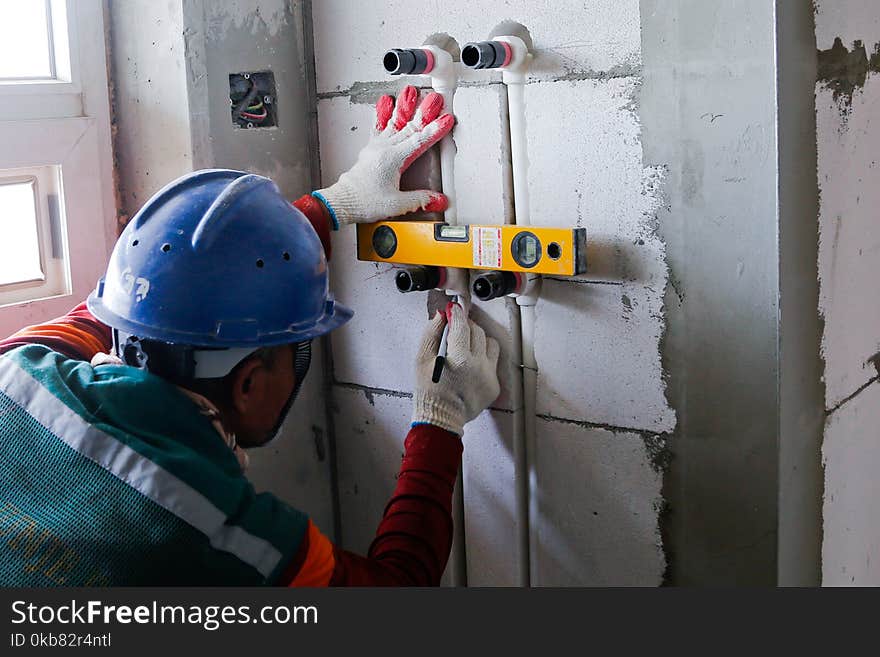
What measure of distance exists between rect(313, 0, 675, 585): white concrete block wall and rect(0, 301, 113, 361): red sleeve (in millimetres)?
619

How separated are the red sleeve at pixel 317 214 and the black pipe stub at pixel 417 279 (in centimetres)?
18

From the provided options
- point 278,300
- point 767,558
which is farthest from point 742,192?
point 278,300

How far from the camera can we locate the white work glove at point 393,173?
2.01 m

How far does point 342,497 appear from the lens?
2443 mm

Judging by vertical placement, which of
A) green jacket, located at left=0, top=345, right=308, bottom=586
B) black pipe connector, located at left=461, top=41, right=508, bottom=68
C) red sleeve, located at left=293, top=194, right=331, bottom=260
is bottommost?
green jacket, located at left=0, top=345, right=308, bottom=586

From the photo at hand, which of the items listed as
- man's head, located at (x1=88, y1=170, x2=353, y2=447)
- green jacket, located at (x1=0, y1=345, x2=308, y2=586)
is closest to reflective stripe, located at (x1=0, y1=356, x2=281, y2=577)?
green jacket, located at (x1=0, y1=345, x2=308, y2=586)

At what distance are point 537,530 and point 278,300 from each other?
2.92 feet

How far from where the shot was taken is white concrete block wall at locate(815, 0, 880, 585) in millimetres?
1722

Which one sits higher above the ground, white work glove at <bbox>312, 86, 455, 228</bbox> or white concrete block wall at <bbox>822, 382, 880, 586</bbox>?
white work glove at <bbox>312, 86, 455, 228</bbox>

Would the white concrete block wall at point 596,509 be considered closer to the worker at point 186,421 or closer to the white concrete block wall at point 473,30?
the worker at point 186,421

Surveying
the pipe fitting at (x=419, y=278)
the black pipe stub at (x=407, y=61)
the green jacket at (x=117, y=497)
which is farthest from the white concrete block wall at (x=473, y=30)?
the green jacket at (x=117, y=497)

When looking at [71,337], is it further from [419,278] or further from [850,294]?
[850,294]

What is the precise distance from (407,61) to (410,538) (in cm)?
91

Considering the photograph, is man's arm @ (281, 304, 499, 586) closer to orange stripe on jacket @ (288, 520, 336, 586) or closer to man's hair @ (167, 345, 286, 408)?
orange stripe on jacket @ (288, 520, 336, 586)
